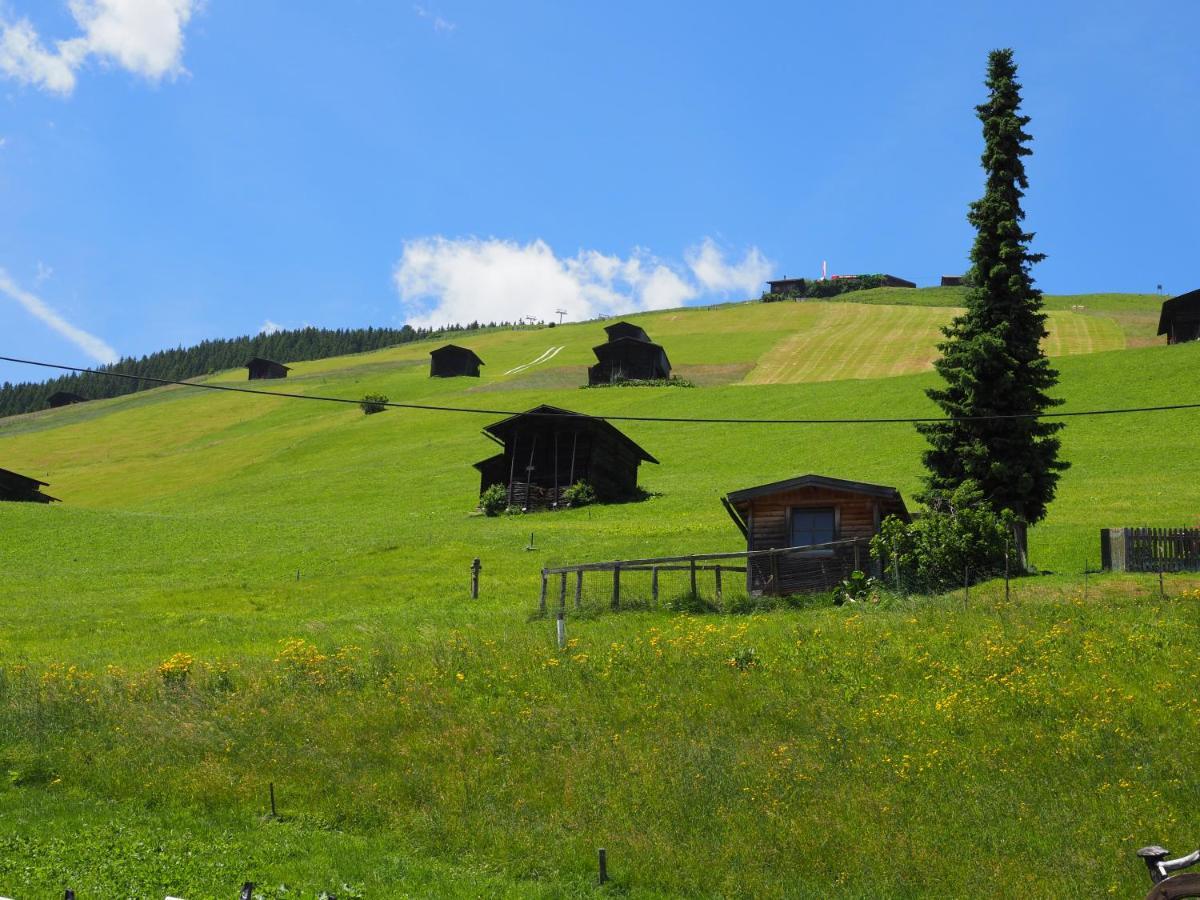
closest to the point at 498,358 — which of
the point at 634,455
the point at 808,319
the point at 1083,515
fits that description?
the point at 808,319

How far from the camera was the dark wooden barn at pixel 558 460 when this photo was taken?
58.9 m

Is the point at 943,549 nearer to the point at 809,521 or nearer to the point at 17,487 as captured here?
the point at 809,521

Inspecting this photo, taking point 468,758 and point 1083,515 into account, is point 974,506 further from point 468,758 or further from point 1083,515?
point 468,758

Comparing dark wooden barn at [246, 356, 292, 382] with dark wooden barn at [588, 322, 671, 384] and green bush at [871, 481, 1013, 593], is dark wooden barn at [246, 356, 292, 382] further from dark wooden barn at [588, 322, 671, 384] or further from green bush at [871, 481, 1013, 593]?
green bush at [871, 481, 1013, 593]

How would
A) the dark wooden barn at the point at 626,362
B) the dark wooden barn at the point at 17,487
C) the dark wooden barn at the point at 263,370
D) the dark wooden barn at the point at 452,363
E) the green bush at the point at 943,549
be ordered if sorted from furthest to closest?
the dark wooden barn at the point at 263,370 → the dark wooden barn at the point at 452,363 → the dark wooden barn at the point at 626,362 → the dark wooden barn at the point at 17,487 → the green bush at the point at 943,549

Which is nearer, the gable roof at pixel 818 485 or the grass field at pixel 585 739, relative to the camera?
the grass field at pixel 585 739

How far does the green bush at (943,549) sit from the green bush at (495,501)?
3198 cm

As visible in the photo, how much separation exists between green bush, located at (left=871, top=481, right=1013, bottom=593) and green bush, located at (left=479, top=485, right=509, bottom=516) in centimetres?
3198

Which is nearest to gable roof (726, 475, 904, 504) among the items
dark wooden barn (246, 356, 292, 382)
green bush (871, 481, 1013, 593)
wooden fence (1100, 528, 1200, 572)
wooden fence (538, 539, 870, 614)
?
wooden fence (538, 539, 870, 614)

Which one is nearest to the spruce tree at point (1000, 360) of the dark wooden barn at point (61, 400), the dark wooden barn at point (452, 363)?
the dark wooden barn at point (452, 363)

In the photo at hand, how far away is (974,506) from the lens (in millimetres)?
32750

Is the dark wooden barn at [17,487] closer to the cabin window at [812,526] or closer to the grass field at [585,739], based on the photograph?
the grass field at [585,739]

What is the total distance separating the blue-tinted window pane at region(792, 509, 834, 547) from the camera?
103 feet

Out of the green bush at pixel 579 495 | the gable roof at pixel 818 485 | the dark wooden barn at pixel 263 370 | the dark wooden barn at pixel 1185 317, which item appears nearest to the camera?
the gable roof at pixel 818 485
